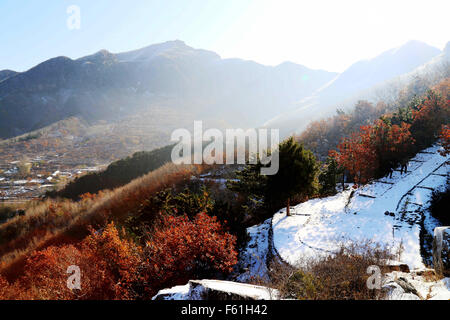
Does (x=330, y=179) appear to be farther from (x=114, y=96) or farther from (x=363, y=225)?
(x=114, y=96)

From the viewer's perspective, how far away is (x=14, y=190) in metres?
55.2

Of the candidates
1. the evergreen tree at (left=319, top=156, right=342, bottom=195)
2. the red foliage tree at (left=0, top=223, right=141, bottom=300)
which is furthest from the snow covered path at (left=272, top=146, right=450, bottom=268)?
the red foliage tree at (left=0, top=223, right=141, bottom=300)

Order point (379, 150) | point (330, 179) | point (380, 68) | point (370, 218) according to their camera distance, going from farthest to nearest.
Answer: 1. point (380, 68)
2. point (330, 179)
3. point (379, 150)
4. point (370, 218)

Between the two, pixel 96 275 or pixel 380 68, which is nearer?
pixel 96 275

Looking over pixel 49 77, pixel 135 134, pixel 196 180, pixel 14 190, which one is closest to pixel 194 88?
pixel 135 134

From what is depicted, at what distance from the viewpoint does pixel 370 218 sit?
974cm

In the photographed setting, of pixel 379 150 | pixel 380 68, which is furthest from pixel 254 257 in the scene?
pixel 380 68

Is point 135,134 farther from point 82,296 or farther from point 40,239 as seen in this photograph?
point 82,296

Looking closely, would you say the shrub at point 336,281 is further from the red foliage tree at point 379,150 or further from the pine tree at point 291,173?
the red foliage tree at point 379,150

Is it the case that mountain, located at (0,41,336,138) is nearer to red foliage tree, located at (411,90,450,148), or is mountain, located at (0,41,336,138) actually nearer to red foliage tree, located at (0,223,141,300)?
red foliage tree, located at (411,90,450,148)

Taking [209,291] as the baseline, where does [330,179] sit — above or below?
above

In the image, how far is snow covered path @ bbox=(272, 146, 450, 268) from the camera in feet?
26.7

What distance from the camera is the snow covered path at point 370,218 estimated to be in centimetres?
814
